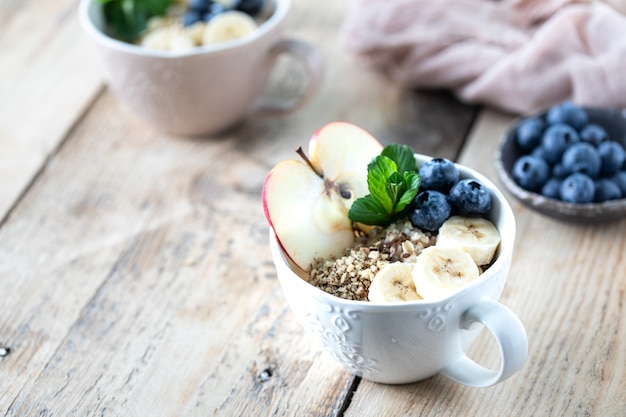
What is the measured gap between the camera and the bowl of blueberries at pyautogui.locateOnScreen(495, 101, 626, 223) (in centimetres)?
100

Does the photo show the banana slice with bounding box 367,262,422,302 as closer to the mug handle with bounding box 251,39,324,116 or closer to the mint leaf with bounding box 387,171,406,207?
the mint leaf with bounding box 387,171,406,207

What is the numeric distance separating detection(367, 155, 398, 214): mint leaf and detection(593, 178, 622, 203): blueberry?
0.38 metres

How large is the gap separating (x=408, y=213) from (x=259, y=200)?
1.09ft

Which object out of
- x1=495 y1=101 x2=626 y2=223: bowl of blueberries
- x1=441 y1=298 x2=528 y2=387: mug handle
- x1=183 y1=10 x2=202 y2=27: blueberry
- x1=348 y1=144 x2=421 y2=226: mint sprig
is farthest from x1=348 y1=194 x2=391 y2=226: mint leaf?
x1=183 y1=10 x2=202 y2=27: blueberry

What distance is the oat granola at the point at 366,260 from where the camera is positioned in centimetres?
75

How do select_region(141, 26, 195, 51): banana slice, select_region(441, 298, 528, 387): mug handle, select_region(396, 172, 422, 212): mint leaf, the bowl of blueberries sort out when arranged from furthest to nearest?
select_region(141, 26, 195, 51): banana slice < the bowl of blueberries < select_region(396, 172, 422, 212): mint leaf < select_region(441, 298, 528, 387): mug handle

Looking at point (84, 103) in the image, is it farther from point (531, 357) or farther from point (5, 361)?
point (531, 357)

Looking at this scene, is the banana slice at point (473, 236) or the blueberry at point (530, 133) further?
the blueberry at point (530, 133)

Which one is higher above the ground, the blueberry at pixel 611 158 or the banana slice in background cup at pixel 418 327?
the banana slice in background cup at pixel 418 327

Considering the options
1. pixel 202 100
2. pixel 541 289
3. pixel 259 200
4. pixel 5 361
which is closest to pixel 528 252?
pixel 541 289

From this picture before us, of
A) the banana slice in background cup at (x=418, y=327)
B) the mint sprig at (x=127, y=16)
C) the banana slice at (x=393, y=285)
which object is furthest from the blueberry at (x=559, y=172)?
the mint sprig at (x=127, y=16)

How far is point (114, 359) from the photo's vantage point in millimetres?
859

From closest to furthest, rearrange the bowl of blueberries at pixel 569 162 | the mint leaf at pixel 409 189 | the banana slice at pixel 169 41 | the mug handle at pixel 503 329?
the mug handle at pixel 503 329 → the mint leaf at pixel 409 189 → the bowl of blueberries at pixel 569 162 → the banana slice at pixel 169 41

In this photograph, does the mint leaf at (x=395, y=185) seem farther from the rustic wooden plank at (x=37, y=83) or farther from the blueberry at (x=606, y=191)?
the rustic wooden plank at (x=37, y=83)
